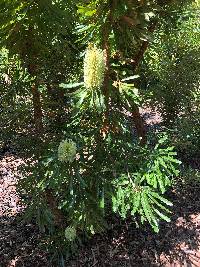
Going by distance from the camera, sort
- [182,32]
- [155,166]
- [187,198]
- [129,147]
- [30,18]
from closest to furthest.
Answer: [30,18]
[155,166]
[129,147]
[187,198]
[182,32]

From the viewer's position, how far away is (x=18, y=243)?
4984 mm

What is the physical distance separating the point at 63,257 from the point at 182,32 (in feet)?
12.3

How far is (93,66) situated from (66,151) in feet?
2.71

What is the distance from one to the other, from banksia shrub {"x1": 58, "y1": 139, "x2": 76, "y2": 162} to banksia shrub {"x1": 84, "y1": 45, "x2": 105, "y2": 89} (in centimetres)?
57

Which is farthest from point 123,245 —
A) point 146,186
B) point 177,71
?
point 177,71

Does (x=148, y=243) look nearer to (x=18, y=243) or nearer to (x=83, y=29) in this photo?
(x=18, y=243)

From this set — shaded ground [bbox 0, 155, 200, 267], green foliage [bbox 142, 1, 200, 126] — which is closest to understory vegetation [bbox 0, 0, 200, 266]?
shaded ground [bbox 0, 155, 200, 267]

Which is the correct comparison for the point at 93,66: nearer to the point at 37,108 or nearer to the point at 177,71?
the point at 37,108

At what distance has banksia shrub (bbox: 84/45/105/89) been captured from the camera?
2.65 meters

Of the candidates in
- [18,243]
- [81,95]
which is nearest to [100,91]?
[81,95]

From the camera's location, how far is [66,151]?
321cm

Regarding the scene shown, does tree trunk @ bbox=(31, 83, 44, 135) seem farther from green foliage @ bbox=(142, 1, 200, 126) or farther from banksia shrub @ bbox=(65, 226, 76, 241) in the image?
green foliage @ bbox=(142, 1, 200, 126)

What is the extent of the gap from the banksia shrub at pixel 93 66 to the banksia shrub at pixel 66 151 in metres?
0.57

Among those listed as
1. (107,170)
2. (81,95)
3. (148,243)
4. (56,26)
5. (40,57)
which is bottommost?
(148,243)
